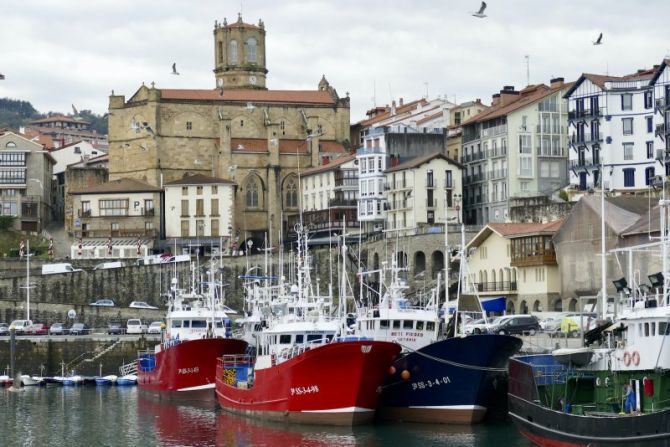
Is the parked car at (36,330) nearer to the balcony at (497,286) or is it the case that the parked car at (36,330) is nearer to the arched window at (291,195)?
the balcony at (497,286)

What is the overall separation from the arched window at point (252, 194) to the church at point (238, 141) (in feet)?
0.29

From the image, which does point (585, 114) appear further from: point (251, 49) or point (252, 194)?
point (251, 49)

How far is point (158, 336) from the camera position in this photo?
94875 mm

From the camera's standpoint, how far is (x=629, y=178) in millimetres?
109875

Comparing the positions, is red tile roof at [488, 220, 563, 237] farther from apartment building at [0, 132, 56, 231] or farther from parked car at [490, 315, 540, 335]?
apartment building at [0, 132, 56, 231]

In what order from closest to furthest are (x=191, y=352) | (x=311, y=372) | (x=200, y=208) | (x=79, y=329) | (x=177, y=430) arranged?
(x=311, y=372) → (x=177, y=430) → (x=191, y=352) → (x=79, y=329) → (x=200, y=208)

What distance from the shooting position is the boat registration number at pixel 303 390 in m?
57.2

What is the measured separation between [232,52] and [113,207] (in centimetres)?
2805

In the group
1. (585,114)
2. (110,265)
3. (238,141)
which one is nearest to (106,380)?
(110,265)

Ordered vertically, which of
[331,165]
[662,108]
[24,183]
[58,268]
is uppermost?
[662,108]

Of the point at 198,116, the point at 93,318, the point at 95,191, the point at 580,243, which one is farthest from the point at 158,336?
the point at 198,116

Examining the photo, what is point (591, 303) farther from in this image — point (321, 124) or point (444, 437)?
point (321, 124)

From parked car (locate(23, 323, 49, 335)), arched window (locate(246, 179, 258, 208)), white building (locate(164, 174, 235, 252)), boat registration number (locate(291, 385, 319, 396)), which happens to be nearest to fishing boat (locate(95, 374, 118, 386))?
parked car (locate(23, 323, 49, 335))

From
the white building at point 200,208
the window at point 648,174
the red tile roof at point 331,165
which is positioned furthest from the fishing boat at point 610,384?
the white building at point 200,208
